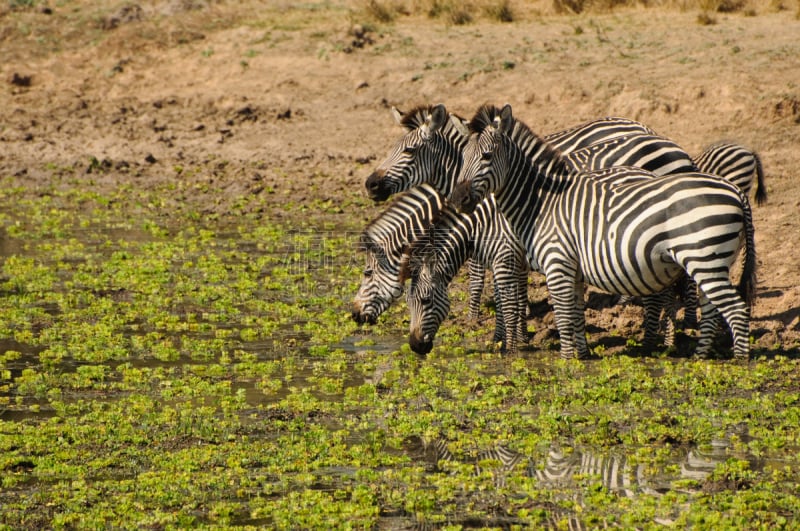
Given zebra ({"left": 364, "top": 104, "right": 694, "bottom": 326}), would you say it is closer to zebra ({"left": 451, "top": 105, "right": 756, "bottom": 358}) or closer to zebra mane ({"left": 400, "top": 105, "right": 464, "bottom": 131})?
zebra mane ({"left": 400, "top": 105, "right": 464, "bottom": 131})

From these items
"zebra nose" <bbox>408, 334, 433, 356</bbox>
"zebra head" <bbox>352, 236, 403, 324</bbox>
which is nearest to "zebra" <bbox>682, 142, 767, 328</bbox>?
"zebra head" <bbox>352, 236, 403, 324</bbox>

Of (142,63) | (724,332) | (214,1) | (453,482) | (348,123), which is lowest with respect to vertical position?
(453,482)

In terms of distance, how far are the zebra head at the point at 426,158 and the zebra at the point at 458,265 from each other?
0.75 metres

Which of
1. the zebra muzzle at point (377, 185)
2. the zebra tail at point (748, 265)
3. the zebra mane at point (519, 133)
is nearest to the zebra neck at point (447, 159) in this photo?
the zebra muzzle at point (377, 185)

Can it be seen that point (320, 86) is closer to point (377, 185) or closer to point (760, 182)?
point (377, 185)

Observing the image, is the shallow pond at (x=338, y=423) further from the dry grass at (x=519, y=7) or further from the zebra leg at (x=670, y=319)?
the dry grass at (x=519, y=7)

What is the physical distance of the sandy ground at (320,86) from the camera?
17.5m

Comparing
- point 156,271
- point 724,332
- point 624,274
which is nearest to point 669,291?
point 724,332

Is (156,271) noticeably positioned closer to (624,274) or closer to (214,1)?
(624,274)

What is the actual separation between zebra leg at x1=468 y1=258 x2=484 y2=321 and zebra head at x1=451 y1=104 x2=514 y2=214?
1.36 metres

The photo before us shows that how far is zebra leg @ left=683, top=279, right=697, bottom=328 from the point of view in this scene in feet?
36.0

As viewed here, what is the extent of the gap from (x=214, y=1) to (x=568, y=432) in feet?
63.8

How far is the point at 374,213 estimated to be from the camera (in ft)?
55.7

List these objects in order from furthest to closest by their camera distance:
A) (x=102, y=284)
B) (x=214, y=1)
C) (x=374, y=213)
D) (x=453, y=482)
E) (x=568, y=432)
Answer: (x=214, y=1) → (x=374, y=213) → (x=102, y=284) → (x=568, y=432) → (x=453, y=482)
